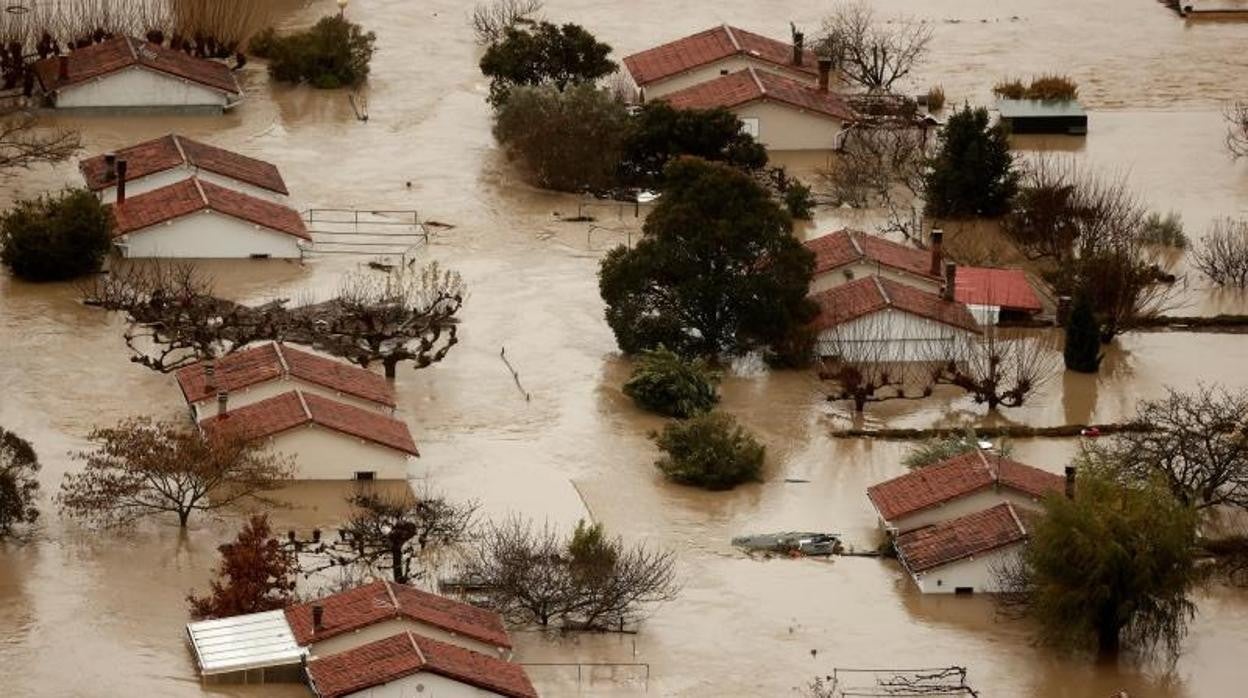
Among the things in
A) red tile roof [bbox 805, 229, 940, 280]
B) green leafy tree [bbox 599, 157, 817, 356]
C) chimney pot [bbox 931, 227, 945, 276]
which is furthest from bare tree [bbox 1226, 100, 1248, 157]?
green leafy tree [bbox 599, 157, 817, 356]

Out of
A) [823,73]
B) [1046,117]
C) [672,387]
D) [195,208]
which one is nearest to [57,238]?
[195,208]

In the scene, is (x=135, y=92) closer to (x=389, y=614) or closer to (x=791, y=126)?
(x=791, y=126)

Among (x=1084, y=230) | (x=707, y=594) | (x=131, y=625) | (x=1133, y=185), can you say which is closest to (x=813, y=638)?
(x=707, y=594)

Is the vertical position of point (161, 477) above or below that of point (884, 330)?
above

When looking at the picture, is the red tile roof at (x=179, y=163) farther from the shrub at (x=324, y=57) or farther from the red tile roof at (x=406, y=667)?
the red tile roof at (x=406, y=667)

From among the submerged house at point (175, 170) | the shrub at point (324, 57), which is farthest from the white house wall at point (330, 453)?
the shrub at point (324, 57)

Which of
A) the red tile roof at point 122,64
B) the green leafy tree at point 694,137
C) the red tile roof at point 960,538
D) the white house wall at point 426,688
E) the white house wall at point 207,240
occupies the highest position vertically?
the red tile roof at point 122,64
